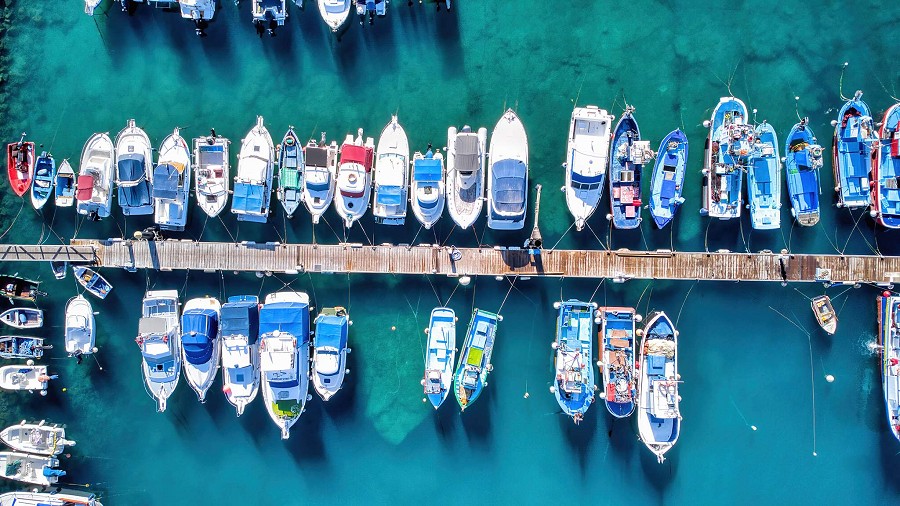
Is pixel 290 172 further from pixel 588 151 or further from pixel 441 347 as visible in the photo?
pixel 588 151

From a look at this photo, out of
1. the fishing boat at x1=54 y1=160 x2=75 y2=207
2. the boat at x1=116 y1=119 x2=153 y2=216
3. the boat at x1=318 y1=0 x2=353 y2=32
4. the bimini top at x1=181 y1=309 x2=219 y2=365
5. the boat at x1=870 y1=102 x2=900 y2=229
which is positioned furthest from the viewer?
the fishing boat at x1=54 y1=160 x2=75 y2=207

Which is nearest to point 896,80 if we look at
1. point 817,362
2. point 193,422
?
point 817,362

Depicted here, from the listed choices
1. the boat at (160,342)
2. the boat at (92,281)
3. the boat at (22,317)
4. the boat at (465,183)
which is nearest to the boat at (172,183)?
the boat at (160,342)

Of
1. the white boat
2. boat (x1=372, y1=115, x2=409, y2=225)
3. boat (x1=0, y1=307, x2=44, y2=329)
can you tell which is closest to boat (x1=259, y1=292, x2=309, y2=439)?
boat (x1=372, y1=115, x2=409, y2=225)

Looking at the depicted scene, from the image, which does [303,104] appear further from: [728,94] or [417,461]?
[728,94]

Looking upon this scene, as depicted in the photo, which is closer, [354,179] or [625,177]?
[354,179]

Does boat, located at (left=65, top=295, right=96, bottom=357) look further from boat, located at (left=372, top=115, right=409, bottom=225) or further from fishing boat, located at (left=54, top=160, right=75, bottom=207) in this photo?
boat, located at (left=372, top=115, right=409, bottom=225)

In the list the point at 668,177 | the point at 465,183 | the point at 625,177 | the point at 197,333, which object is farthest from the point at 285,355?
the point at 668,177
